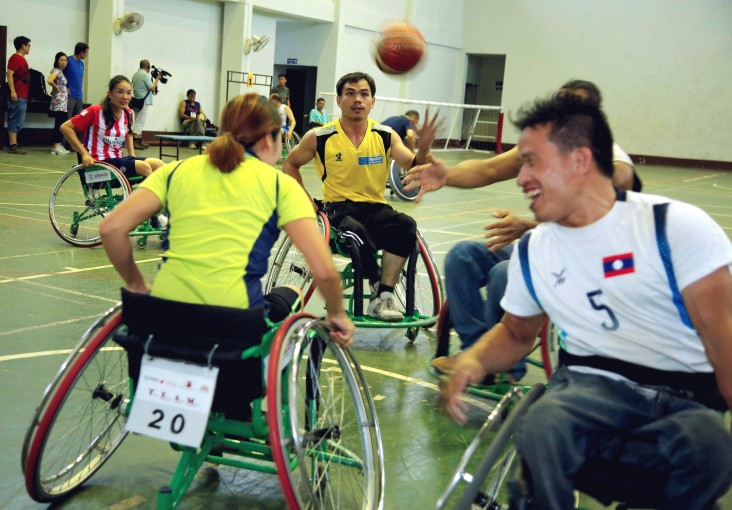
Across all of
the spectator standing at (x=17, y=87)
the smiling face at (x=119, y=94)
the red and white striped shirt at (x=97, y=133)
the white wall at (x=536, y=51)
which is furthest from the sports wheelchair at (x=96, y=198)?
the white wall at (x=536, y=51)

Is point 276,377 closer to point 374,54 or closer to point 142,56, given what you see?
point 374,54

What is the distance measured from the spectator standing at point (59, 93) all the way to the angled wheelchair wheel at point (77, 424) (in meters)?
10.7

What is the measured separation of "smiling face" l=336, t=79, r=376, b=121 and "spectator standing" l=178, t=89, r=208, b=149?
40.1 feet

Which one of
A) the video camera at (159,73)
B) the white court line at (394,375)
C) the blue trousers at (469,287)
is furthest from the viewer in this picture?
the video camera at (159,73)

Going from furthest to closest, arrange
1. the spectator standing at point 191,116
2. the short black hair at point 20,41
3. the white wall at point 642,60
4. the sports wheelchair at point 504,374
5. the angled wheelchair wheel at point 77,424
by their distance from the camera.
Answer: the white wall at point 642,60 → the spectator standing at point 191,116 → the short black hair at point 20,41 → the sports wheelchair at point 504,374 → the angled wheelchair wheel at point 77,424

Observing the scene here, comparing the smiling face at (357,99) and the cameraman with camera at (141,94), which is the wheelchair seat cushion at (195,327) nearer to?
the smiling face at (357,99)

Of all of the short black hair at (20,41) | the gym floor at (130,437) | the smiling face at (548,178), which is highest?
the short black hair at (20,41)

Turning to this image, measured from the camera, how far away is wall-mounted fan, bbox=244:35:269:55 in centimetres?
1752

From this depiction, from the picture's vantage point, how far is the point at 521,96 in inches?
945

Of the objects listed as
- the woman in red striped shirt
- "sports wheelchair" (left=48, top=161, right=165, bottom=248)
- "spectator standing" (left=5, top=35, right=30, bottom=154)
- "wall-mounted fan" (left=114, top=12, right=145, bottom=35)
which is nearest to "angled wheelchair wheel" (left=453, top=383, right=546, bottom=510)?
"sports wheelchair" (left=48, top=161, right=165, bottom=248)

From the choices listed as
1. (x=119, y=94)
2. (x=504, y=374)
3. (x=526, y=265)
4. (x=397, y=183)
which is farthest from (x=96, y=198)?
(x=526, y=265)

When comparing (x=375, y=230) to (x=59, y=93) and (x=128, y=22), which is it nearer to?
(x=59, y=93)

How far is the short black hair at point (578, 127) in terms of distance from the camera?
208cm

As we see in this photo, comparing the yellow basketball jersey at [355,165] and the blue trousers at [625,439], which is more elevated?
the yellow basketball jersey at [355,165]
